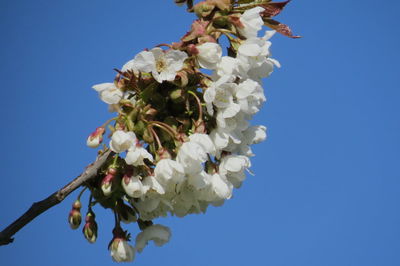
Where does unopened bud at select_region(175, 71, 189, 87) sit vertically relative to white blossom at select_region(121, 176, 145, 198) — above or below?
above

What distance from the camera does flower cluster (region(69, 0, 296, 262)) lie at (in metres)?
2.27

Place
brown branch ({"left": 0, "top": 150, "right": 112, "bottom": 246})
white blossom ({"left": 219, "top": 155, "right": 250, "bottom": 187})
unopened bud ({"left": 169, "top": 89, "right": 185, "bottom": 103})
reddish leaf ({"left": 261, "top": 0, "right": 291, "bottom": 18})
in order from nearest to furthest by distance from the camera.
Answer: brown branch ({"left": 0, "top": 150, "right": 112, "bottom": 246}) → unopened bud ({"left": 169, "top": 89, "right": 185, "bottom": 103}) → white blossom ({"left": 219, "top": 155, "right": 250, "bottom": 187}) → reddish leaf ({"left": 261, "top": 0, "right": 291, "bottom": 18})

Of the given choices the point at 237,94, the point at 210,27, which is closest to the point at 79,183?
the point at 237,94

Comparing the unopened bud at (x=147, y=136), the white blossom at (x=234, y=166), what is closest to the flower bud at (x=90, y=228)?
the unopened bud at (x=147, y=136)

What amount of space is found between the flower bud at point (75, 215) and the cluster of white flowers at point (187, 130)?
0.24 m

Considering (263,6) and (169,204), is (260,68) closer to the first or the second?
(263,6)

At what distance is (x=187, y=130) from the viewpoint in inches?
96.7

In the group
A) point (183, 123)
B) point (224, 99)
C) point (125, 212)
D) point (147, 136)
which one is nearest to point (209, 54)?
point (224, 99)

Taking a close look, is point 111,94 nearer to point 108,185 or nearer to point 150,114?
point 150,114

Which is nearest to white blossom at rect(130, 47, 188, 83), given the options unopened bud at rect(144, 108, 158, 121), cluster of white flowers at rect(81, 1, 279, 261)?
cluster of white flowers at rect(81, 1, 279, 261)

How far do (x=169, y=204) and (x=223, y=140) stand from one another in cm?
38

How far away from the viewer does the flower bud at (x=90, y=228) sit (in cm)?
254

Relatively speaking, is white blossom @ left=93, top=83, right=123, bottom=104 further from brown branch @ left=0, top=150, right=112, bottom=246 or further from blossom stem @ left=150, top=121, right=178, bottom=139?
brown branch @ left=0, top=150, right=112, bottom=246

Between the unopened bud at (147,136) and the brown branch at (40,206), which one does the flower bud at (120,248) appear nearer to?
the brown branch at (40,206)
